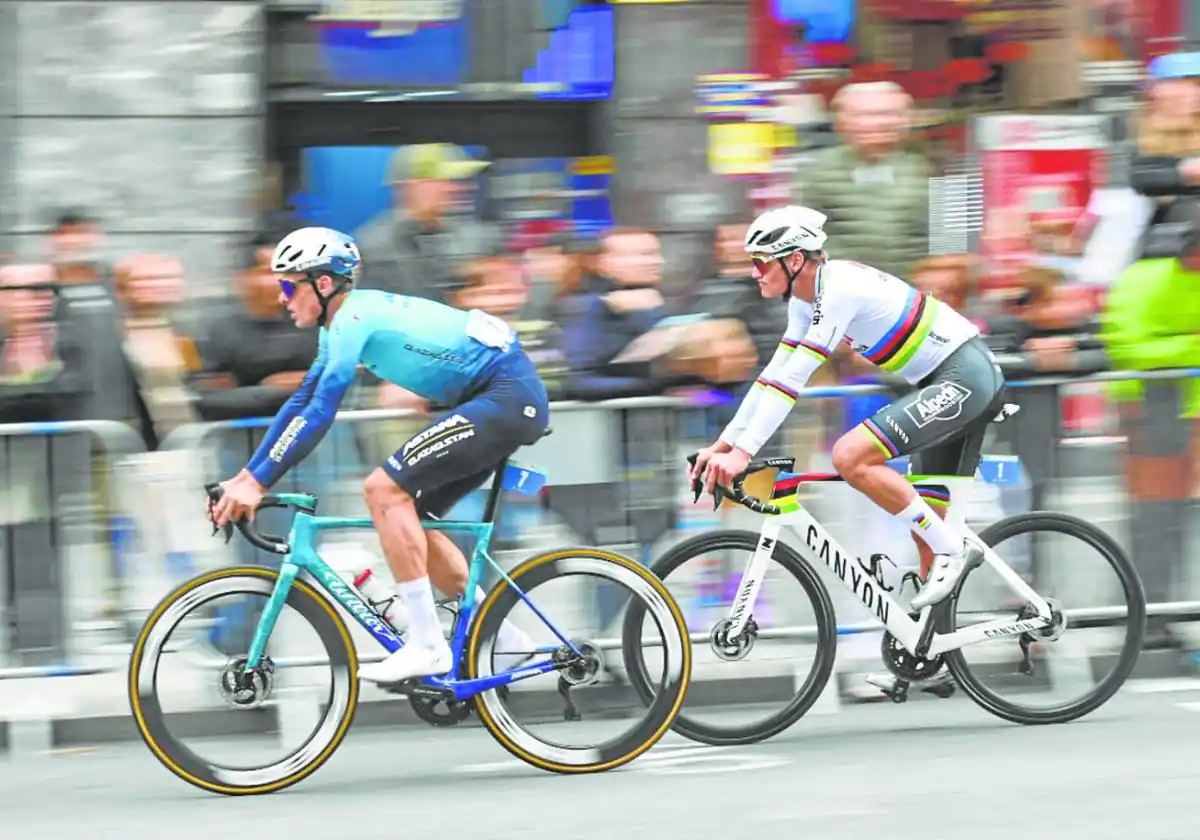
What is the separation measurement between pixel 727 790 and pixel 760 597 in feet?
3.00

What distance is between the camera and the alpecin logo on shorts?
25.8 feet

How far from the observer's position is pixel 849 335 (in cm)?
790

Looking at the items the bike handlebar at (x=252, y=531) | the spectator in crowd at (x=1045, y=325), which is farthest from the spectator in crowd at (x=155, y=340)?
the spectator in crowd at (x=1045, y=325)

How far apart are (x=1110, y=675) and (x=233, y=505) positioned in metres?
3.37

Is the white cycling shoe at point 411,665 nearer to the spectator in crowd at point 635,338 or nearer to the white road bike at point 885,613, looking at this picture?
the white road bike at point 885,613

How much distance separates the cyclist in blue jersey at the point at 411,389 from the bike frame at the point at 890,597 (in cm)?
113

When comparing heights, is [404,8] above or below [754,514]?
above

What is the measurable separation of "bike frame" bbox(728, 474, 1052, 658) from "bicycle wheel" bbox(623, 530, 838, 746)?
0.08 m

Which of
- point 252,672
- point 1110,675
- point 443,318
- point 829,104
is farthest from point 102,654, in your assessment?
point 829,104

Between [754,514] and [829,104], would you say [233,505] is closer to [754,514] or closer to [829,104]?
[754,514]

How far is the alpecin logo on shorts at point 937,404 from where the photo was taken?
310 inches

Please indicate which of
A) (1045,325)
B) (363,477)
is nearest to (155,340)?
(363,477)

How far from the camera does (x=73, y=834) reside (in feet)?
22.5

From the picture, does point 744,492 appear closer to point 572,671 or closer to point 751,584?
point 751,584
